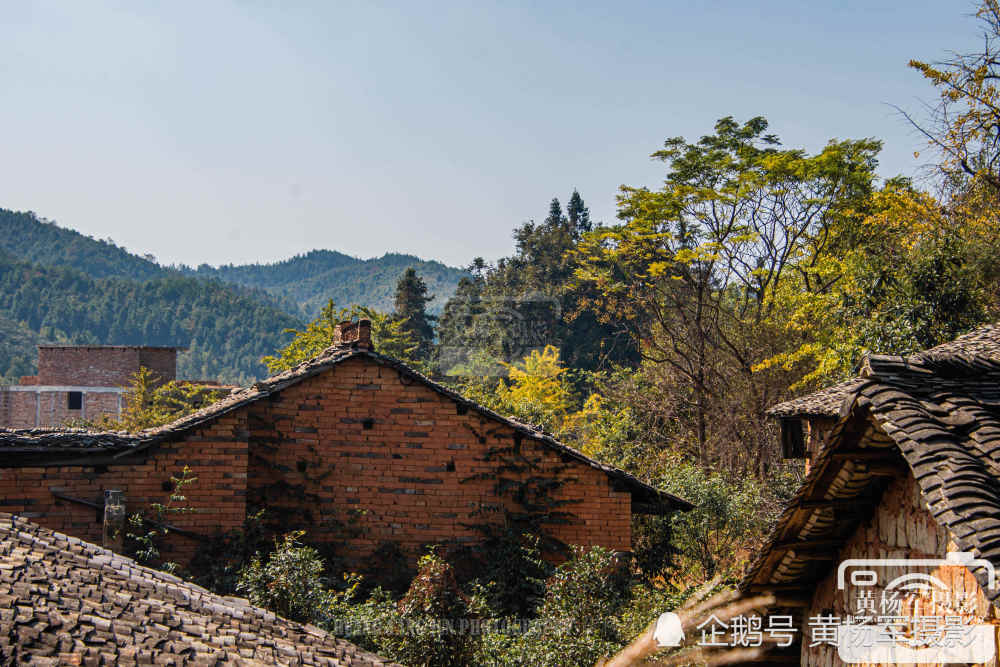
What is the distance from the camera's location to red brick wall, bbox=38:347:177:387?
43719 mm

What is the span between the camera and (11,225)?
448ft

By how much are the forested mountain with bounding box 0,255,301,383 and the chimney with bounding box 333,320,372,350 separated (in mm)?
89956

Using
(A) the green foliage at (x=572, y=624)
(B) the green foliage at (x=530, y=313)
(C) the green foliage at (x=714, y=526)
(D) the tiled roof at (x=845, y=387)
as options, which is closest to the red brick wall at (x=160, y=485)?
(A) the green foliage at (x=572, y=624)

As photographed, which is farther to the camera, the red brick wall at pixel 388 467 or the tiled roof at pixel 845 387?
the red brick wall at pixel 388 467

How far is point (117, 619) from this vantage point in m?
5.67

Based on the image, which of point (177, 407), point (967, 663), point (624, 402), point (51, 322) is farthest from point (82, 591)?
point (51, 322)

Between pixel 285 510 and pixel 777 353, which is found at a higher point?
pixel 777 353

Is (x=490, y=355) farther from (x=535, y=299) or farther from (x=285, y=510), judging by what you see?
(x=285, y=510)

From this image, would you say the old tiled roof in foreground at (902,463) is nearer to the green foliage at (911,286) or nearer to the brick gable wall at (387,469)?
the brick gable wall at (387,469)

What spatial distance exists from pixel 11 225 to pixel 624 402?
146 metres

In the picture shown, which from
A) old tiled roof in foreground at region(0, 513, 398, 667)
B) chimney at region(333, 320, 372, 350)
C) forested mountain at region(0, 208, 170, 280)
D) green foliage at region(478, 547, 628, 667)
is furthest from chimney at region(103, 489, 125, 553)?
forested mountain at region(0, 208, 170, 280)

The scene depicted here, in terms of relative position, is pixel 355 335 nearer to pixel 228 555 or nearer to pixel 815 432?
pixel 228 555

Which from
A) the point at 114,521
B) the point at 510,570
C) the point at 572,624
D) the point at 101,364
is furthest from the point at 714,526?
the point at 101,364

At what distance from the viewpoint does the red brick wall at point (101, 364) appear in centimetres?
4372
